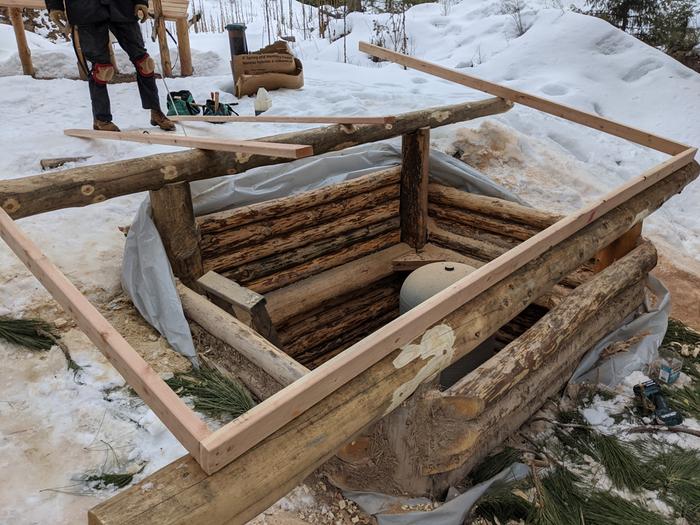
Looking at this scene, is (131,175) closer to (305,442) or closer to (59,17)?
(305,442)

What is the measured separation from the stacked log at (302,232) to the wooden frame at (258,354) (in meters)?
0.65

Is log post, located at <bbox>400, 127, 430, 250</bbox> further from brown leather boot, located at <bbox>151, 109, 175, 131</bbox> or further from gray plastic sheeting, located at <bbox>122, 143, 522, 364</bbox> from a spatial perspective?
brown leather boot, located at <bbox>151, 109, 175, 131</bbox>

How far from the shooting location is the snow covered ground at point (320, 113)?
7.95ft

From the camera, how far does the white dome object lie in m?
3.96

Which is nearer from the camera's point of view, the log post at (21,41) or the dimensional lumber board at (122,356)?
the dimensional lumber board at (122,356)

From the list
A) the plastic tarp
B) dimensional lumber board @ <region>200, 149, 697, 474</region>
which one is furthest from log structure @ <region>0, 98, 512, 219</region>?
the plastic tarp

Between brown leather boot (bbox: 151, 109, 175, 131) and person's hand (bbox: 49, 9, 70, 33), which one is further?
brown leather boot (bbox: 151, 109, 175, 131)

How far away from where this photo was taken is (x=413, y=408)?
238 cm

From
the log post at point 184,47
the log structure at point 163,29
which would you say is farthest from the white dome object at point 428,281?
the log post at point 184,47

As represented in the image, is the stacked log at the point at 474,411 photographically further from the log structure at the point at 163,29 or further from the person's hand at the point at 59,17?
the log structure at the point at 163,29

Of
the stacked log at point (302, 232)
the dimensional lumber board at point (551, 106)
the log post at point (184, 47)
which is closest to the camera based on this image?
the stacked log at point (302, 232)

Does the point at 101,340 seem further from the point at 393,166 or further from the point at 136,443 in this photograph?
the point at 393,166

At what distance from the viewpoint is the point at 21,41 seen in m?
6.93

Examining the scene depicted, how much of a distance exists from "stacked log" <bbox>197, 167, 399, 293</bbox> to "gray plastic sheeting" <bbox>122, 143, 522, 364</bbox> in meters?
0.11
